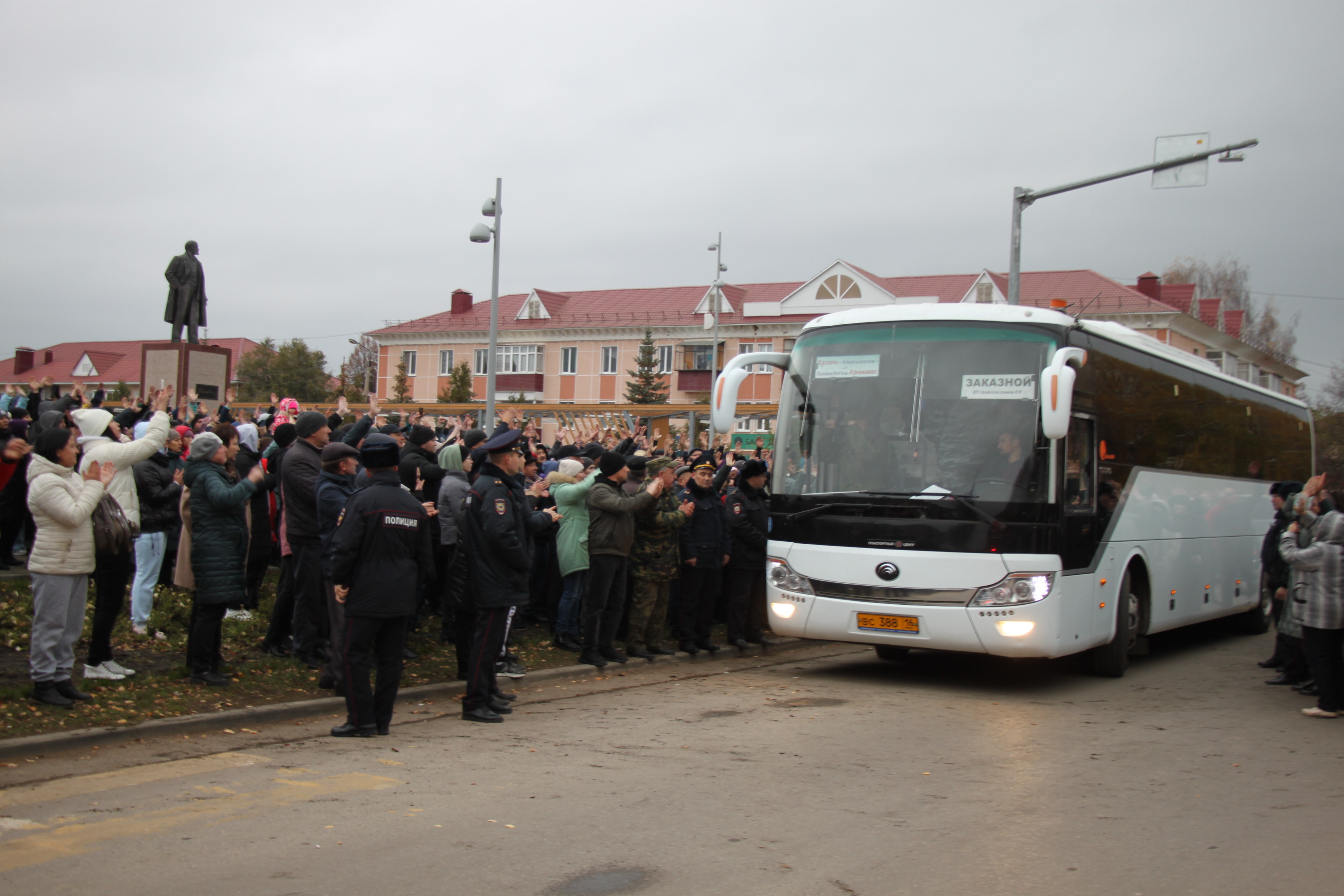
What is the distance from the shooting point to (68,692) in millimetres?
7645

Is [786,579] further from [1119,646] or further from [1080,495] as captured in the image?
[1119,646]

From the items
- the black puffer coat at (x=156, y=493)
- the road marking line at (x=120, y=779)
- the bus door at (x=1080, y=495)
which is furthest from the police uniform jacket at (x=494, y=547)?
the bus door at (x=1080, y=495)

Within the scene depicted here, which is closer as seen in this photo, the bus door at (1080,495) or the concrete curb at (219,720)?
the concrete curb at (219,720)

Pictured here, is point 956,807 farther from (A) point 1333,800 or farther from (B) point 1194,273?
(B) point 1194,273

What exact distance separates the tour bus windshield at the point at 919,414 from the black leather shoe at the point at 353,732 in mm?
4506

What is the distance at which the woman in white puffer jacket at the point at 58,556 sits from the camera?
750cm

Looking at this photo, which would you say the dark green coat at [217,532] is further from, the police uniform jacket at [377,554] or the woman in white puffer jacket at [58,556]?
the police uniform jacket at [377,554]

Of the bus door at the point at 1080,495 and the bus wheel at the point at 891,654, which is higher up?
the bus door at the point at 1080,495

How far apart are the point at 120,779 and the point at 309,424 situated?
3550mm

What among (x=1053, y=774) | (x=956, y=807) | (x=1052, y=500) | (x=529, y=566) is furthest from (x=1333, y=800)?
(x=529, y=566)

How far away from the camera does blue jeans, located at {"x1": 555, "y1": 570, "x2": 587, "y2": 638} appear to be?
37.1 ft

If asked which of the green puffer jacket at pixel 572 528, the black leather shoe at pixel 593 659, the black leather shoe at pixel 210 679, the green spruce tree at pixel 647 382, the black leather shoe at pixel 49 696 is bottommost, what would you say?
the black leather shoe at pixel 593 659

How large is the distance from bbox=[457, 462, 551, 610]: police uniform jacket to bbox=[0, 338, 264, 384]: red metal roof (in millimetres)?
87202

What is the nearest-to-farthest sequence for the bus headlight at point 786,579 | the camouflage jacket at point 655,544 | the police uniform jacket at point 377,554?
the police uniform jacket at point 377,554 < the bus headlight at point 786,579 < the camouflage jacket at point 655,544
